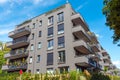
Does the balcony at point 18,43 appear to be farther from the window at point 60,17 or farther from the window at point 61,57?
the window at point 61,57

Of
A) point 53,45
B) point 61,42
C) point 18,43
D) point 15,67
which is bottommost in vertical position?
point 15,67

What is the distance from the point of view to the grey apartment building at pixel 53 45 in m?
36.2

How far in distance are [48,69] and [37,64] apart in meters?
3.59

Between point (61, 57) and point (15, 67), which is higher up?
point (61, 57)

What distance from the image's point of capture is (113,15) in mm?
17797

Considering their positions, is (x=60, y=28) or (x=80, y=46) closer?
(x=80, y=46)

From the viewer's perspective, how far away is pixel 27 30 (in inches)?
1818

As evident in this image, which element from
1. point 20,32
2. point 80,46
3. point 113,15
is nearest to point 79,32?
point 80,46

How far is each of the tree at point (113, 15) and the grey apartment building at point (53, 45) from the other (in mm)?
14739

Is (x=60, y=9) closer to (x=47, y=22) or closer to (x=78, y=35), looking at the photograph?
(x=47, y=22)

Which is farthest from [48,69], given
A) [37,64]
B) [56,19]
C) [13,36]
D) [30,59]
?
[13,36]

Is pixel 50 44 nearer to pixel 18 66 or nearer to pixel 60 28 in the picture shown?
pixel 60 28

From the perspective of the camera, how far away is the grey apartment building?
36250 millimetres

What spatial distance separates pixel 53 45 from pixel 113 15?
2293 centimetres
